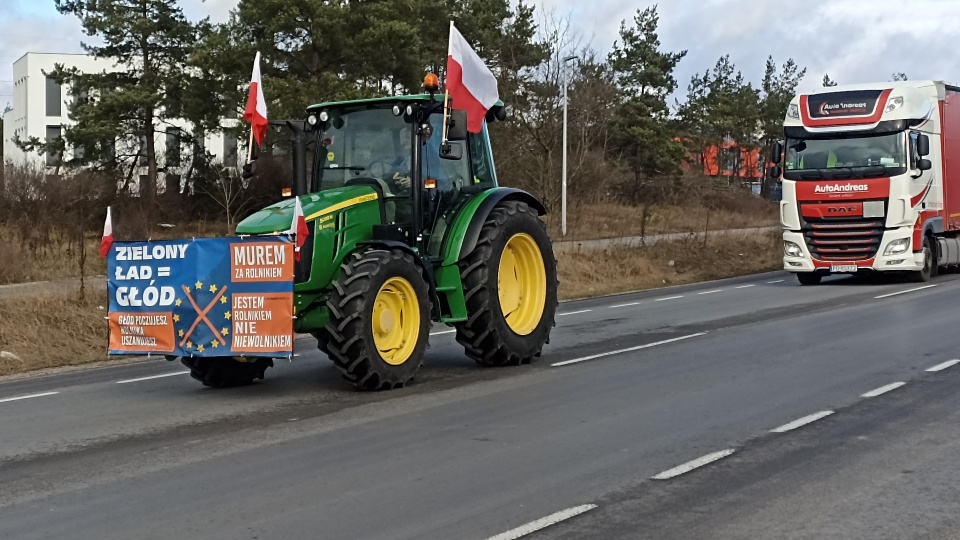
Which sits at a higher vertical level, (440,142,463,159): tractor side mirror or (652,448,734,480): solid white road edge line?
(440,142,463,159): tractor side mirror

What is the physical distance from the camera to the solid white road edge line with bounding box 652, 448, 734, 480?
7.18 m

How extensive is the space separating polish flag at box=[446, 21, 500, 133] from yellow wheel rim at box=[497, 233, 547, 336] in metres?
1.53

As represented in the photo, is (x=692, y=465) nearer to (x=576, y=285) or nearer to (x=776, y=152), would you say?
(x=776, y=152)

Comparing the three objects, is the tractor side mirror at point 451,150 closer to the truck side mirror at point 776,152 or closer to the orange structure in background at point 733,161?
the truck side mirror at point 776,152

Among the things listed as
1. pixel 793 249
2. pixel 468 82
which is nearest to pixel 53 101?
pixel 793 249

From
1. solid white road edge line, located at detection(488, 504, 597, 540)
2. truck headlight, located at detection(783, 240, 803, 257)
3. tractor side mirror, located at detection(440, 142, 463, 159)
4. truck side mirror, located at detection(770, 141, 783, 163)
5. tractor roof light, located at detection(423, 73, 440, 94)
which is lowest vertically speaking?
solid white road edge line, located at detection(488, 504, 597, 540)

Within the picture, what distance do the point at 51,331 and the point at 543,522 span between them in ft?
38.0

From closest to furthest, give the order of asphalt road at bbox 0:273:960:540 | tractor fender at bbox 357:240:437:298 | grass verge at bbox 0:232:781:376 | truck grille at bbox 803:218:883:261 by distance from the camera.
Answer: asphalt road at bbox 0:273:960:540
tractor fender at bbox 357:240:437:298
grass verge at bbox 0:232:781:376
truck grille at bbox 803:218:883:261

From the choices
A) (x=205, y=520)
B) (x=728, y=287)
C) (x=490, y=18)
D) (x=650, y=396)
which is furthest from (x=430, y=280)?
(x=490, y=18)

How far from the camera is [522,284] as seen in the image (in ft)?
42.9

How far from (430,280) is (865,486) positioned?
5126 mm

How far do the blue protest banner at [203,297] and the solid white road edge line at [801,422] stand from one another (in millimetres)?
4209

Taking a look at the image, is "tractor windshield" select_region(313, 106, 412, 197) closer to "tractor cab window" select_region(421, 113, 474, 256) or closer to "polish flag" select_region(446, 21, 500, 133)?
"tractor cab window" select_region(421, 113, 474, 256)

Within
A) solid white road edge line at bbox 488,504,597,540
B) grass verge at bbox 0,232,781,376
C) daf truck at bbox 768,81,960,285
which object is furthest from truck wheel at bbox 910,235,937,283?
solid white road edge line at bbox 488,504,597,540
